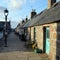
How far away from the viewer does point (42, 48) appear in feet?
58.1

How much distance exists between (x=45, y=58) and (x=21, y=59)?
1785 mm

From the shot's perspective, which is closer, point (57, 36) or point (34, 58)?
point (57, 36)

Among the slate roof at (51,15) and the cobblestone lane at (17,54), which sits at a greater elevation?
the slate roof at (51,15)

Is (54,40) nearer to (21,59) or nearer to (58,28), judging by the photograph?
(58,28)

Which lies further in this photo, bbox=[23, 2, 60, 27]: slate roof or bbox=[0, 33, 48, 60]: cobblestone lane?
bbox=[0, 33, 48, 60]: cobblestone lane

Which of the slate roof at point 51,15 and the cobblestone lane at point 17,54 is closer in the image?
the slate roof at point 51,15

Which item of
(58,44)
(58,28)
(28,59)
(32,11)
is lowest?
(28,59)

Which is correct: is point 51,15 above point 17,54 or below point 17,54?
above

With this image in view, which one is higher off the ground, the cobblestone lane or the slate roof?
the slate roof

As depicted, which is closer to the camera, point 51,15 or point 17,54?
point 51,15

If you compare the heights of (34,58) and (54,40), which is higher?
(54,40)

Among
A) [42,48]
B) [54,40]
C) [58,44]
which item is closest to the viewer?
[58,44]

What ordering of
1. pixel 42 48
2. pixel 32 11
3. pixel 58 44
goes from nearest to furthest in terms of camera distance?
pixel 58 44 → pixel 42 48 → pixel 32 11

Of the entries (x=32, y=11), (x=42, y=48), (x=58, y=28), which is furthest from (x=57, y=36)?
(x=32, y=11)
